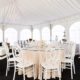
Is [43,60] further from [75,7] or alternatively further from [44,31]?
[44,31]

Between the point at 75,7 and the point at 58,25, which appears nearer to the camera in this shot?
the point at 75,7

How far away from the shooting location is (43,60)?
4219mm

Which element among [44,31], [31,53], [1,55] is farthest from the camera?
[44,31]

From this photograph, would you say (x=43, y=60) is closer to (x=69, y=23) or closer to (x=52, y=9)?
(x=52, y=9)

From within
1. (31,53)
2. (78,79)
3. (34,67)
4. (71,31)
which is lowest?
(78,79)

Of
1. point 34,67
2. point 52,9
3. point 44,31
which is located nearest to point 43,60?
point 34,67

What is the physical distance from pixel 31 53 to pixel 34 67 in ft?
1.53

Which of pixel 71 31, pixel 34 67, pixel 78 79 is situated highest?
pixel 71 31

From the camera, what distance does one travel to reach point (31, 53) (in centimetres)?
437

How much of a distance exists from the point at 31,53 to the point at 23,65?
51 cm

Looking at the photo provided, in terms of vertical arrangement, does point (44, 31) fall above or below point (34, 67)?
above

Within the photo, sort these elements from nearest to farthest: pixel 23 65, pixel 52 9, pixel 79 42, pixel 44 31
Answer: pixel 23 65 < pixel 52 9 < pixel 79 42 < pixel 44 31

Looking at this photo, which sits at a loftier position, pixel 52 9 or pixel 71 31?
pixel 52 9

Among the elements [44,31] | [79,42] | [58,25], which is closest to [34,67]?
[79,42]
